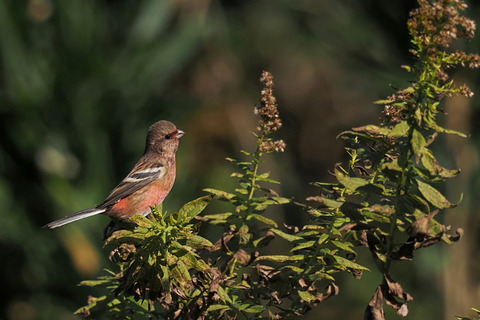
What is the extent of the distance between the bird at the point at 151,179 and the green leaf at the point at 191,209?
3129 mm

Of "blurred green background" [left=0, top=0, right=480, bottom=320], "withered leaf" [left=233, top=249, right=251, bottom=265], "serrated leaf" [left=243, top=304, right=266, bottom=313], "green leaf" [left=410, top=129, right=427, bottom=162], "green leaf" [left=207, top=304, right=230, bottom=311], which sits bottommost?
"blurred green background" [left=0, top=0, right=480, bottom=320]

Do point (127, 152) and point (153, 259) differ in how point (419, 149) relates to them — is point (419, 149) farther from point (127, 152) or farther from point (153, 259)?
point (127, 152)

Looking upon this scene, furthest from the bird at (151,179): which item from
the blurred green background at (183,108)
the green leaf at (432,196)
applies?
the green leaf at (432,196)

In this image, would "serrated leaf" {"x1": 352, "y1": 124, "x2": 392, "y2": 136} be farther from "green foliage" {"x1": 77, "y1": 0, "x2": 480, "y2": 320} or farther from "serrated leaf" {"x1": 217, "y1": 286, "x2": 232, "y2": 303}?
"serrated leaf" {"x1": 217, "y1": 286, "x2": 232, "y2": 303}

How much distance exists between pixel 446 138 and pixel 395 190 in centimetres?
508

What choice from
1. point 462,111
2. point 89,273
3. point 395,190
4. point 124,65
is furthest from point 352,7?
point 395,190

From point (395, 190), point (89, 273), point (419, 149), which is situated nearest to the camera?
point (419, 149)

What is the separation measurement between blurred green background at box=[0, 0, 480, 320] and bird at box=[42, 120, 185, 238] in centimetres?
204

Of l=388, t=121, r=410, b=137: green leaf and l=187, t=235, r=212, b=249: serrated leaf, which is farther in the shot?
l=187, t=235, r=212, b=249: serrated leaf

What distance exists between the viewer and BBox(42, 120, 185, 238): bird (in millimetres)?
5254

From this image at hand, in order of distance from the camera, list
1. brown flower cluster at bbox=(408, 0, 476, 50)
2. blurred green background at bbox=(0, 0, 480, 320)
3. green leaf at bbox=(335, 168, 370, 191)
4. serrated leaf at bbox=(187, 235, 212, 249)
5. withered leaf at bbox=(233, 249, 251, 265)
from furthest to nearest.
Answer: blurred green background at bbox=(0, 0, 480, 320) → withered leaf at bbox=(233, 249, 251, 265) → serrated leaf at bbox=(187, 235, 212, 249) → green leaf at bbox=(335, 168, 370, 191) → brown flower cluster at bbox=(408, 0, 476, 50)

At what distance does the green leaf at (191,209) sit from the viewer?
2033mm

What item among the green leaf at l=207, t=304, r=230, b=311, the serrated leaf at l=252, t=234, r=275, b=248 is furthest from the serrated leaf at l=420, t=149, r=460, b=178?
the green leaf at l=207, t=304, r=230, b=311

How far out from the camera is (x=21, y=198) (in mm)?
7922
